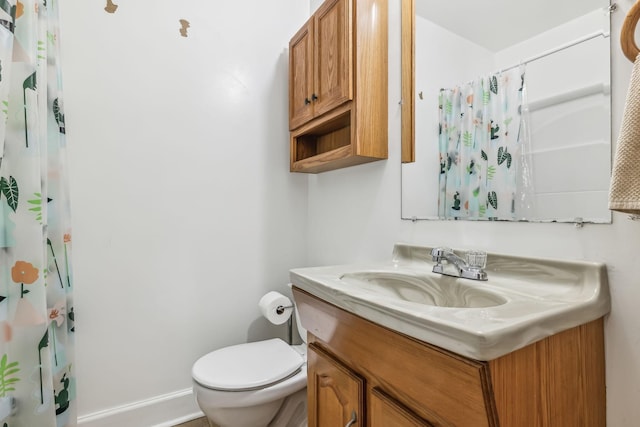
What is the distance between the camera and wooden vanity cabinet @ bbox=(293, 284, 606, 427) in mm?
503

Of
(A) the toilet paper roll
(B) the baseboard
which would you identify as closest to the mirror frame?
(A) the toilet paper roll

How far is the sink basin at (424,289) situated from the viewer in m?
0.85

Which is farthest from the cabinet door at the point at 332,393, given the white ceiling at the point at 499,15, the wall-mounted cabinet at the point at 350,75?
the white ceiling at the point at 499,15

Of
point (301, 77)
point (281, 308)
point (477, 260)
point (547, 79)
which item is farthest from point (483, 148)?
point (281, 308)

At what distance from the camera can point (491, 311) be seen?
59cm

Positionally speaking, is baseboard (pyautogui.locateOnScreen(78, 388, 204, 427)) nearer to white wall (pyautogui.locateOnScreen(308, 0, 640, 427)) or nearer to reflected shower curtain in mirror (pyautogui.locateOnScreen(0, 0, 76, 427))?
reflected shower curtain in mirror (pyautogui.locateOnScreen(0, 0, 76, 427))

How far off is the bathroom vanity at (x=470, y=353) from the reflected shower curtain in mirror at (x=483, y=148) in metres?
0.20

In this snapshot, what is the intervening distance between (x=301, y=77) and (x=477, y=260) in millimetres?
1235

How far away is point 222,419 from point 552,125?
150 cm

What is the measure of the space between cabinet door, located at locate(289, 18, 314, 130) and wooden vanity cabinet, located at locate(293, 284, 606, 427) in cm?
107

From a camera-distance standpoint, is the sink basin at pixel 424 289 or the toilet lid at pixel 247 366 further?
the toilet lid at pixel 247 366

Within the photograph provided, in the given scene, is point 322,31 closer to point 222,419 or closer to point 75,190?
point 75,190

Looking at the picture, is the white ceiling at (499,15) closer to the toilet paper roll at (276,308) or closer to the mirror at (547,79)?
the mirror at (547,79)

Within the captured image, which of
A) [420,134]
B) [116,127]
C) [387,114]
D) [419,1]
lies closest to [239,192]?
[116,127]
